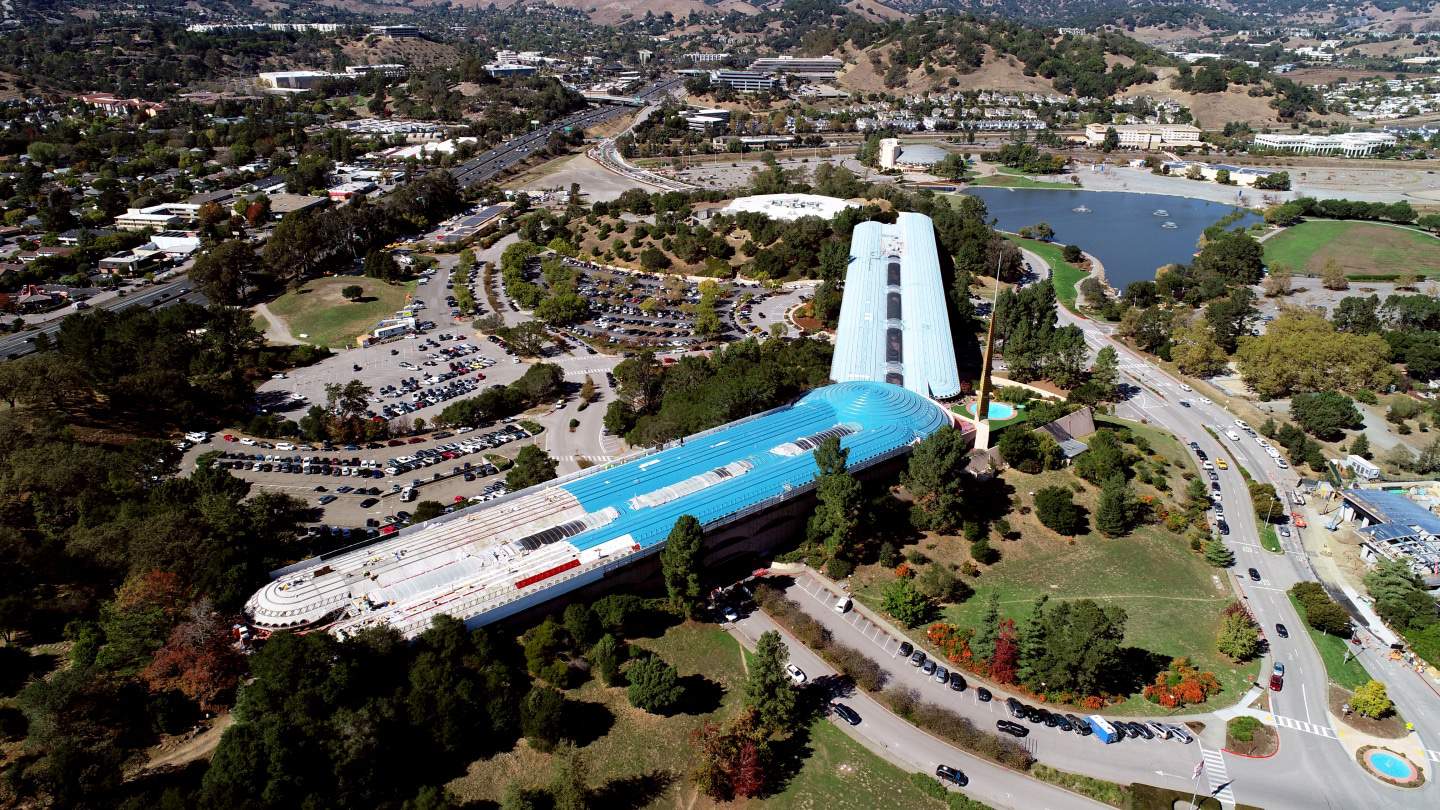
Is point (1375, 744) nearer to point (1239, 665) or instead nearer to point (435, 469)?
point (1239, 665)

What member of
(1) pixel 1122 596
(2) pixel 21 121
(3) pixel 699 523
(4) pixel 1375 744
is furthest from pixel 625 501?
(2) pixel 21 121

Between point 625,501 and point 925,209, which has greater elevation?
point 925,209

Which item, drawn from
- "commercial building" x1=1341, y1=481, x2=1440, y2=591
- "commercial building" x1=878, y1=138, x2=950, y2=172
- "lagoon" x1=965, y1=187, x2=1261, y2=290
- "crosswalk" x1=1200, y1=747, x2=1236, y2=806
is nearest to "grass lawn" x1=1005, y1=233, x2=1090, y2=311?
"lagoon" x1=965, y1=187, x2=1261, y2=290

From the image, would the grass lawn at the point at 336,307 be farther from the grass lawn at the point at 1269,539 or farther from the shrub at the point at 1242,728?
the grass lawn at the point at 1269,539

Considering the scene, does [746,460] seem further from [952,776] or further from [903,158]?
[903,158]

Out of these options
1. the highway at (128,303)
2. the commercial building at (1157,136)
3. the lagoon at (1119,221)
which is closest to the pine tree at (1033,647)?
the lagoon at (1119,221)

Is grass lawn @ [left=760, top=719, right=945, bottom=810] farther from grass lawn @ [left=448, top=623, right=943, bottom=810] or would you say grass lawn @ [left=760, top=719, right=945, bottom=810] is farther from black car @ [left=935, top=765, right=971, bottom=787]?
black car @ [left=935, top=765, right=971, bottom=787]
